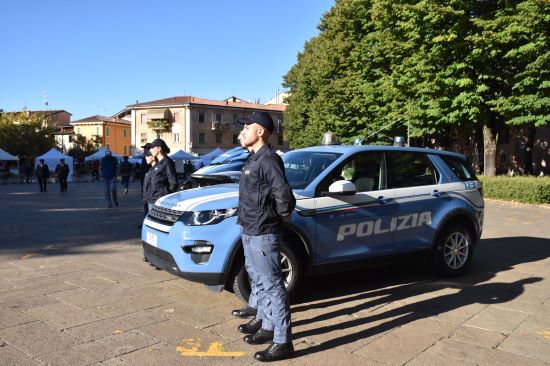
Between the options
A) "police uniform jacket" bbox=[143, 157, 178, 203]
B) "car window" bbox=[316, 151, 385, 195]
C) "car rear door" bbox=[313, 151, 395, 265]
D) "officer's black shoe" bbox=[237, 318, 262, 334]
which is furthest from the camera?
"police uniform jacket" bbox=[143, 157, 178, 203]

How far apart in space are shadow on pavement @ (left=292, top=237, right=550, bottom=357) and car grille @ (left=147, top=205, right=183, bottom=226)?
1.51 meters

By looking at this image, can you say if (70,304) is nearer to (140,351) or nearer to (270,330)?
(140,351)

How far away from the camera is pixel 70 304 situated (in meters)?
5.31

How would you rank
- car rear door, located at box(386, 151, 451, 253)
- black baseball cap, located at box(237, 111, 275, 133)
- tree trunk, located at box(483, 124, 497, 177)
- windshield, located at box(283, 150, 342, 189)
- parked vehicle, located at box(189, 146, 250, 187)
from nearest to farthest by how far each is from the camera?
black baseball cap, located at box(237, 111, 275, 133)
windshield, located at box(283, 150, 342, 189)
car rear door, located at box(386, 151, 451, 253)
parked vehicle, located at box(189, 146, 250, 187)
tree trunk, located at box(483, 124, 497, 177)

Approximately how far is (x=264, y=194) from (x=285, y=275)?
163 cm

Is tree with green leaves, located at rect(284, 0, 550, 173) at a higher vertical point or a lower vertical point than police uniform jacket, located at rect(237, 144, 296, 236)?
higher

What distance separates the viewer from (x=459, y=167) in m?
7.02

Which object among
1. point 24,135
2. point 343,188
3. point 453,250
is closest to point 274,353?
point 343,188

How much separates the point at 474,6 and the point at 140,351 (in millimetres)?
20841

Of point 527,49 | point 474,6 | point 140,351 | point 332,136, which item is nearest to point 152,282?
point 140,351

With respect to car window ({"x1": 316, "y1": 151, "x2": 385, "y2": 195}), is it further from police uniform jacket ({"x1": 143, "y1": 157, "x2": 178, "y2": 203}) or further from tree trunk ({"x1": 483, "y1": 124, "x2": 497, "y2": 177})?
tree trunk ({"x1": 483, "y1": 124, "x2": 497, "y2": 177})

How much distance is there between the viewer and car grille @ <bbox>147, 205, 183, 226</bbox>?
205 inches

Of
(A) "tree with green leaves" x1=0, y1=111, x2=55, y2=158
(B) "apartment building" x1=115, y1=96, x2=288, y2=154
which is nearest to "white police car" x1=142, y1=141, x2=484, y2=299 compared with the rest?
(A) "tree with green leaves" x1=0, y1=111, x2=55, y2=158

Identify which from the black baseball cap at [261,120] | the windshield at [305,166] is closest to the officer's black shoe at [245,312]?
the windshield at [305,166]
